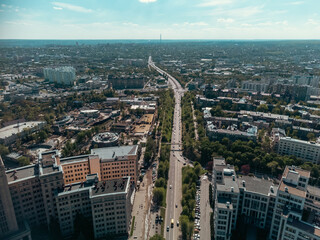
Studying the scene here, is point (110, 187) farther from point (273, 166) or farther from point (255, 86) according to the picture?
point (255, 86)

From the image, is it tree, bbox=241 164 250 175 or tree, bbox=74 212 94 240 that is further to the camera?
tree, bbox=241 164 250 175

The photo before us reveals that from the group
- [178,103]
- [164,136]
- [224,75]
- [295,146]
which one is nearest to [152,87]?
[178,103]

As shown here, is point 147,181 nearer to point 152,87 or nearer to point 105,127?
point 105,127

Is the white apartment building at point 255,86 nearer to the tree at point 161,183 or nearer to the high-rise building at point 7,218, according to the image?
the tree at point 161,183

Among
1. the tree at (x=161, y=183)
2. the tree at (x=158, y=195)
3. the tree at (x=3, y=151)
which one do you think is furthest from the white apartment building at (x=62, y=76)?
the tree at (x=158, y=195)

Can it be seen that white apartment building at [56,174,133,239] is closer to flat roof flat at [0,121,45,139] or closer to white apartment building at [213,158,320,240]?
white apartment building at [213,158,320,240]

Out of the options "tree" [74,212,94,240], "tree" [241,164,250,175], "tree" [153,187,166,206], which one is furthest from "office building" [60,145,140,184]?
"tree" [241,164,250,175]

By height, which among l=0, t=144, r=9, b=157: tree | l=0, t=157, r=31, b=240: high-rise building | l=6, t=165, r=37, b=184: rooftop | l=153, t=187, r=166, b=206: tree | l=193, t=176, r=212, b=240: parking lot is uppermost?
l=6, t=165, r=37, b=184: rooftop
